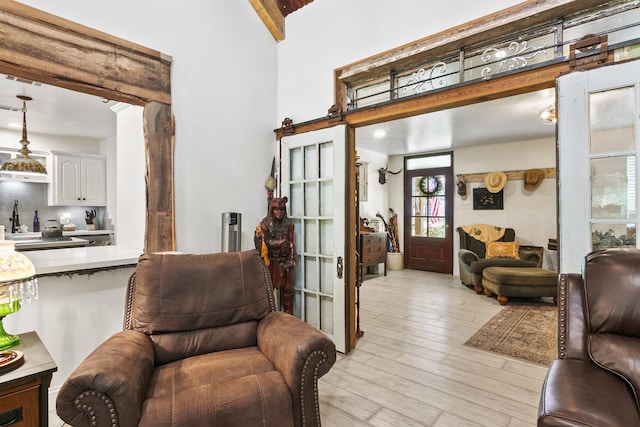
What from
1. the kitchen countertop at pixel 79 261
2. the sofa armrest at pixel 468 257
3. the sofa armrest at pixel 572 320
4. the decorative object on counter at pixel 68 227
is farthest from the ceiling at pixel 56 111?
the sofa armrest at pixel 468 257

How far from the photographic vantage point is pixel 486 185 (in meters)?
5.86

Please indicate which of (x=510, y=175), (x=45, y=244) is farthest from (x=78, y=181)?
(x=510, y=175)

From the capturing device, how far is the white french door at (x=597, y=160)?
66.6 inches

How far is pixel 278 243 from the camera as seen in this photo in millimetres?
2889

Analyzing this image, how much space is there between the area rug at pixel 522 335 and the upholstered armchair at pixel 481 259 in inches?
→ 31.7

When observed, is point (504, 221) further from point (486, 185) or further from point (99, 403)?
point (99, 403)

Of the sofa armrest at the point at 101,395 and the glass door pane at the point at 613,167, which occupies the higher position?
the glass door pane at the point at 613,167

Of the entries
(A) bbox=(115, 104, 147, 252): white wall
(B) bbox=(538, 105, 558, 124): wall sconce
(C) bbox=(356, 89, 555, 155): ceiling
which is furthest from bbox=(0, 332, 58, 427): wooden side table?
(B) bbox=(538, 105, 558, 124): wall sconce

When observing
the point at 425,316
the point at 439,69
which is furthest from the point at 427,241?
the point at 439,69

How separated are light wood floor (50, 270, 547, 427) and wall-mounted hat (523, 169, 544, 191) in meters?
2.68

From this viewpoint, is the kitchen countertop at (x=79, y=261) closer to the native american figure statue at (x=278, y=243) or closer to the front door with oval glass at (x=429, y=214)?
the native american figure statue at (x=278, y=243)

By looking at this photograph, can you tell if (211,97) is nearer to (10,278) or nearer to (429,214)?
(10,278)

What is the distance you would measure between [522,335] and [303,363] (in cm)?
288

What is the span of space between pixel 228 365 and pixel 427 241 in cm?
576
